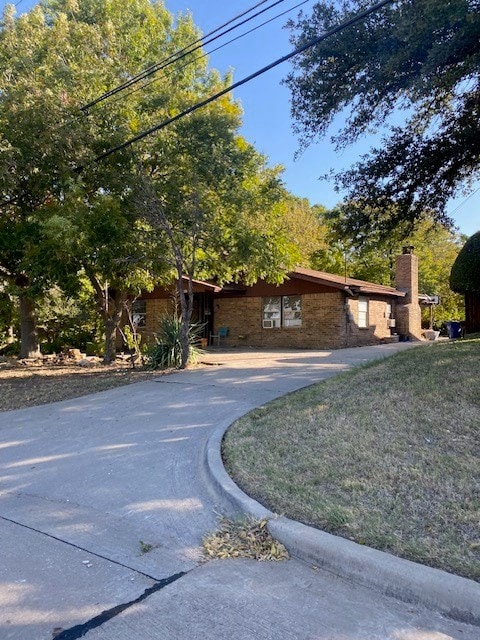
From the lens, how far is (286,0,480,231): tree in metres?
7.47

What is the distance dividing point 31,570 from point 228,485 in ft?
5.88

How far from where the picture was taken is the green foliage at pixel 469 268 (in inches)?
635

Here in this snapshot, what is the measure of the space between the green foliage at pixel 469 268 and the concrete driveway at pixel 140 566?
12.5m

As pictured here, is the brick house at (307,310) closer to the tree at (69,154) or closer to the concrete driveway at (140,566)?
the tree at (69,154)

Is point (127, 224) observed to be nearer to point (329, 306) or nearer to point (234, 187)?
point (234, 187)

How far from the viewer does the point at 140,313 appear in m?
24.3

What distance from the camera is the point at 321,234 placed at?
1282 inches

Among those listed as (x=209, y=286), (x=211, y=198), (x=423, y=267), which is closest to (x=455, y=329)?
(x=209, y=286)

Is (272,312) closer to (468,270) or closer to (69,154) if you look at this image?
(468,270)

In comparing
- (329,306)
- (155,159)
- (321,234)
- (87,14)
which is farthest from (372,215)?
(321,234)

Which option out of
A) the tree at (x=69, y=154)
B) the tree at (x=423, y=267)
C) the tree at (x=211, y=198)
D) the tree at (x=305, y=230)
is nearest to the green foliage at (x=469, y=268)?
the tree at (x=211, y=198)

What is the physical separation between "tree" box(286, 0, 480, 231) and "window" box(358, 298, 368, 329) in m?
8.35

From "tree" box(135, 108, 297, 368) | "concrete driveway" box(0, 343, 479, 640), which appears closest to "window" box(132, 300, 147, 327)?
"tree" box(135, 108, 297, 368)

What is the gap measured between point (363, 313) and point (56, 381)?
42.1 ft
